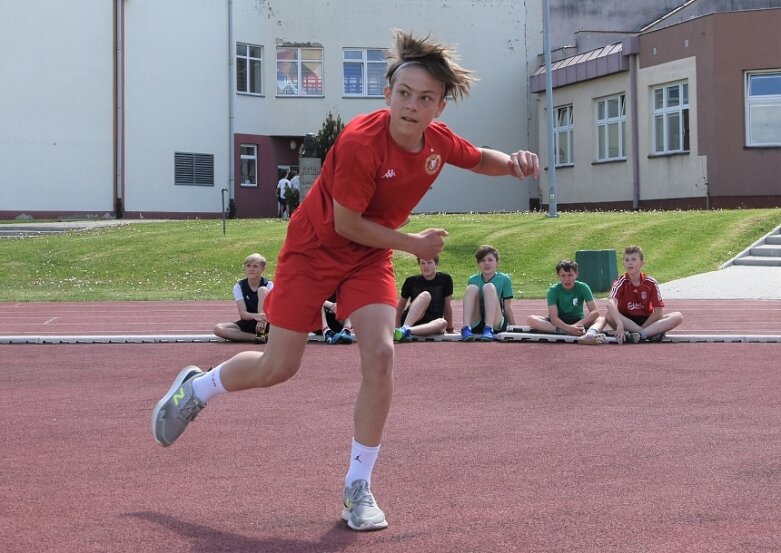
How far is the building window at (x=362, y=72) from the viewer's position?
139ft

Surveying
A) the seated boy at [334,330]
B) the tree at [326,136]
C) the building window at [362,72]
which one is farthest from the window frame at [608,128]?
the seated boy at [334,330]

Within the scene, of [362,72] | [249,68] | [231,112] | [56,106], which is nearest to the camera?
[56,106]

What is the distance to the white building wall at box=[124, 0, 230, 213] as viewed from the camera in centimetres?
3766

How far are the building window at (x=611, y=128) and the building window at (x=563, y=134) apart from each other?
1.63m

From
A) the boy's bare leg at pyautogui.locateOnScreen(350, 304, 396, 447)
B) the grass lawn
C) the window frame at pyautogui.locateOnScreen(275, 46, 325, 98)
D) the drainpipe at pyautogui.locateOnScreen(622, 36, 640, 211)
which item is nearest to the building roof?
the drainpipe at pyautogui.locateOnScreen(622, 36, 640, 211)

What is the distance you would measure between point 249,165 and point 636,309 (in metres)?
30.3

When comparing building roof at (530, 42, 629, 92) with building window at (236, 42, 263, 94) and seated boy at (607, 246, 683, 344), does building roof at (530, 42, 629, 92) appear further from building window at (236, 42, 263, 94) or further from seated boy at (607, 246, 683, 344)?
seated boy at (607, 246, 683, 344)

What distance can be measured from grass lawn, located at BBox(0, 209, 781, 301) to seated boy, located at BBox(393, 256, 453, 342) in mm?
6954

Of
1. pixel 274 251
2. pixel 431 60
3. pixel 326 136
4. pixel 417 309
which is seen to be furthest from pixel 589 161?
pixel 431 60

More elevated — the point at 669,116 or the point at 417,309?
the point at 669,116

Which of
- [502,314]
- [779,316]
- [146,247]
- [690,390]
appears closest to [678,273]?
[779,316]

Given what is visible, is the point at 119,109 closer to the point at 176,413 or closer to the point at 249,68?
the point at 249,68

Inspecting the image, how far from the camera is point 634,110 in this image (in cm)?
3562

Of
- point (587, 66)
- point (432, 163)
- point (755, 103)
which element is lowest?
point (432, 163)
